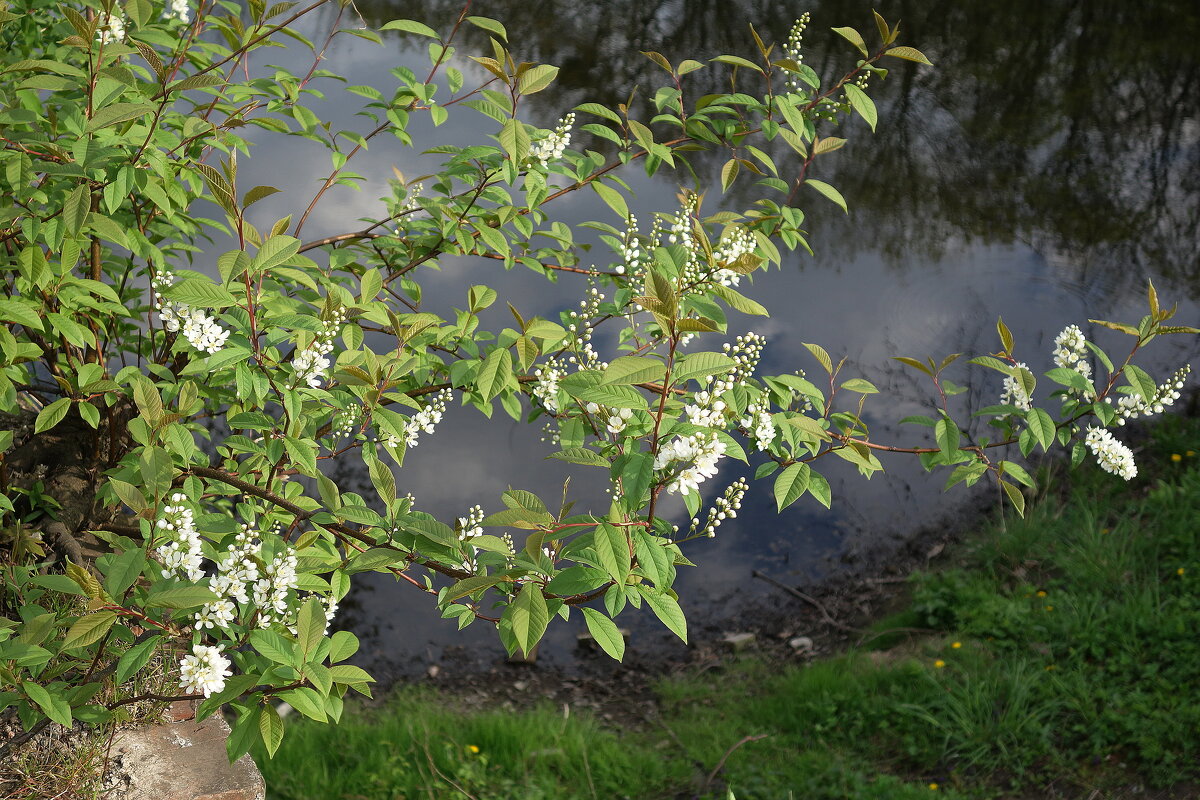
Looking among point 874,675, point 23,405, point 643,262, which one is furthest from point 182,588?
point 874,675

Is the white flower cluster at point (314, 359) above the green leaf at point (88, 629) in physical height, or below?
above

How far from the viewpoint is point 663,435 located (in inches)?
52.4

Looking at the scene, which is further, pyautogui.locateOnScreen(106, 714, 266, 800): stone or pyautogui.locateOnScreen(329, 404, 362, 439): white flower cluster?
pyautogui.locateOnScreen(106, 714, 266, 800): stone

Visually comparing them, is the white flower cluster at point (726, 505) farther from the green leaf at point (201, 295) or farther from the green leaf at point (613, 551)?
the green leaf at point (201, 295)

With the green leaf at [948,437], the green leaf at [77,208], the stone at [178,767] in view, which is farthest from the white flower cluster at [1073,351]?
the stone at [178,767]

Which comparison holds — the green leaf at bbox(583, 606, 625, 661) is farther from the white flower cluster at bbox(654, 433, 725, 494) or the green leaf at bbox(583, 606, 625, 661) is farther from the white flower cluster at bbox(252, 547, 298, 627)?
the white flower cluster at bbox(252, 547, 298, 627)

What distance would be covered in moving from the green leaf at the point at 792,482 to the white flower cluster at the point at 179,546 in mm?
977

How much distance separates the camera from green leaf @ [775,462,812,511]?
1521 millimetres

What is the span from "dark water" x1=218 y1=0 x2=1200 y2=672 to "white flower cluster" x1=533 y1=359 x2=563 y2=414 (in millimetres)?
2833

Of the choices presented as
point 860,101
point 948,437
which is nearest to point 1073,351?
point 948,437

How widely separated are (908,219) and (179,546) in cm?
716

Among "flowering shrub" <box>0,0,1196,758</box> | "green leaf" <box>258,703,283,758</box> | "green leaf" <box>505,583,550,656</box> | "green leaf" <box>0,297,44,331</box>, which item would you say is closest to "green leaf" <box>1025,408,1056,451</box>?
"flowering shrub" <box>0,0,1196,758</box>

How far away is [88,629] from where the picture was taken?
1.36 metres

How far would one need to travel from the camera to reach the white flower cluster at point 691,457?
1.26m
